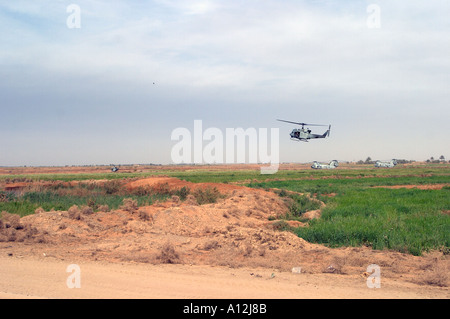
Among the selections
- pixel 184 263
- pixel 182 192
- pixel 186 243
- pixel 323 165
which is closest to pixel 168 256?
pixel 184 263

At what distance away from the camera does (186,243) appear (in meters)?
13.8

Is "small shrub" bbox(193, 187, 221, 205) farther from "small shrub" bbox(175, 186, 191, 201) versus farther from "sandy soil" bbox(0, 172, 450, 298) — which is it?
"sandy soil" bbox(0, 172, 450, 298)

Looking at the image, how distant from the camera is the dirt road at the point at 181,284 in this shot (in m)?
7.49

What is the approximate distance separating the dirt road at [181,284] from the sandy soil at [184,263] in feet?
0.06

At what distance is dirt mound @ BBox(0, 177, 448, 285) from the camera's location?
34.1 feet

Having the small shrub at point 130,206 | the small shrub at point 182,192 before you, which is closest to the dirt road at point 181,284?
the small shrub at point 130,206

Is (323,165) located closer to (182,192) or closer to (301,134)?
(301,134)

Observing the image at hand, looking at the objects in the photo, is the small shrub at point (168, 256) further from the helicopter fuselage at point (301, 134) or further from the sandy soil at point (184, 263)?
the helicopter fuselage at point (301, 134)

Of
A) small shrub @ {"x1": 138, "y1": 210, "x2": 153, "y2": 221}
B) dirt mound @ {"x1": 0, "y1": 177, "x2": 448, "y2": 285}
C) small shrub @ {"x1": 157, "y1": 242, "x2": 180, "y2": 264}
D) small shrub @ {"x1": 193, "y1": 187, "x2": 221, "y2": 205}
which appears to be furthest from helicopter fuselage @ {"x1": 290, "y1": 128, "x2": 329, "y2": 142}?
small shrub @ {"x1": 157, "y1": 242, "x2": 180, "y2": 264}

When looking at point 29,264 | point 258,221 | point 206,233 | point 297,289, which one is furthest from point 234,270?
point 258,221

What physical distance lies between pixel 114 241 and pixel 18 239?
10.0ft

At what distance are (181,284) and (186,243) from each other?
564 centimetres
